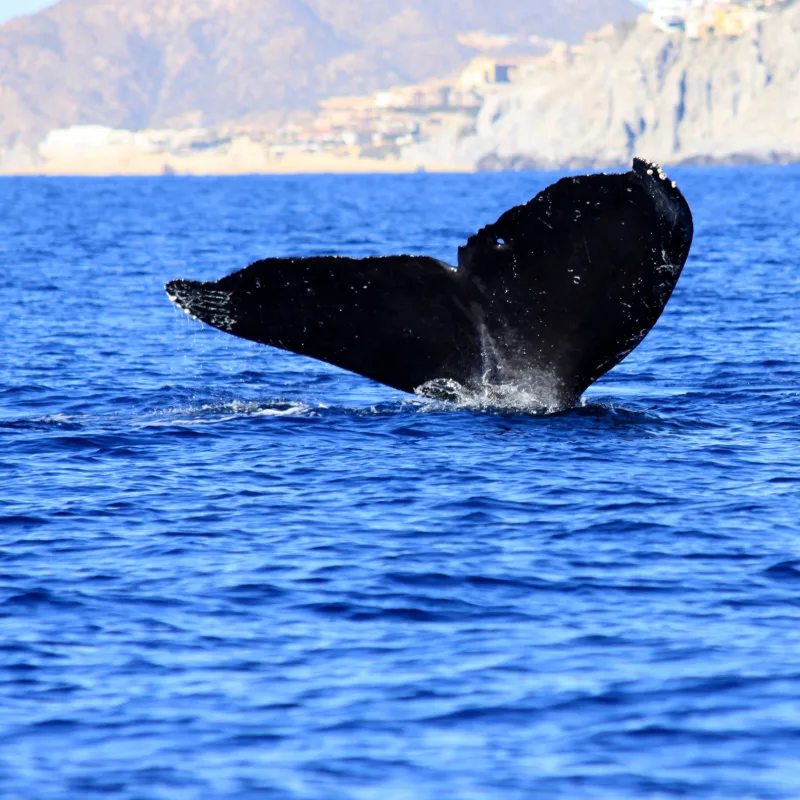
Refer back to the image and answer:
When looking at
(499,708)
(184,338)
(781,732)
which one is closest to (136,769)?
(499,708)

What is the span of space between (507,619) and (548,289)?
12.7 ft

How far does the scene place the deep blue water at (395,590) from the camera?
6820mm

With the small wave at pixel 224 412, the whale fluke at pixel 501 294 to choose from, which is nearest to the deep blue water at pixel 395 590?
the small wave at pixel 224 412

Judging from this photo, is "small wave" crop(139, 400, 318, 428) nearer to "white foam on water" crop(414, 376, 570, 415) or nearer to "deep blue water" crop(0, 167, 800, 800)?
"deep blue water" crop(0, 167, 800, 800)

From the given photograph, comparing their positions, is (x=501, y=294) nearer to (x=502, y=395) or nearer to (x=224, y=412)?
(x=502, y=395)

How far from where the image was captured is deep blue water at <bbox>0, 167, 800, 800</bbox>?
6820 mm

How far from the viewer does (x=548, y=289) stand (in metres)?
11.8

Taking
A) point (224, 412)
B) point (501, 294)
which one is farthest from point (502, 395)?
point (224, 412)

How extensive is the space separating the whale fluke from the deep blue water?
0.86m

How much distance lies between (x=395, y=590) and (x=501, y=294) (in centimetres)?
354

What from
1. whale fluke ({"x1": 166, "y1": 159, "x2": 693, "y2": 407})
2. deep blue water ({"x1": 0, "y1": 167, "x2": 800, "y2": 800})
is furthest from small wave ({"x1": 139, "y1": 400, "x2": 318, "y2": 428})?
whale fluke ({"x1": 166, "y1": 159, "x2": 693, "y2": 407})

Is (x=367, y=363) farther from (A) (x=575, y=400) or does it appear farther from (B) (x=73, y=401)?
(B) (x=73, y=401)

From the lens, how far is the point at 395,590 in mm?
9141

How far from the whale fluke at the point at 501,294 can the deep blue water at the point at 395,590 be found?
86 centimetres
